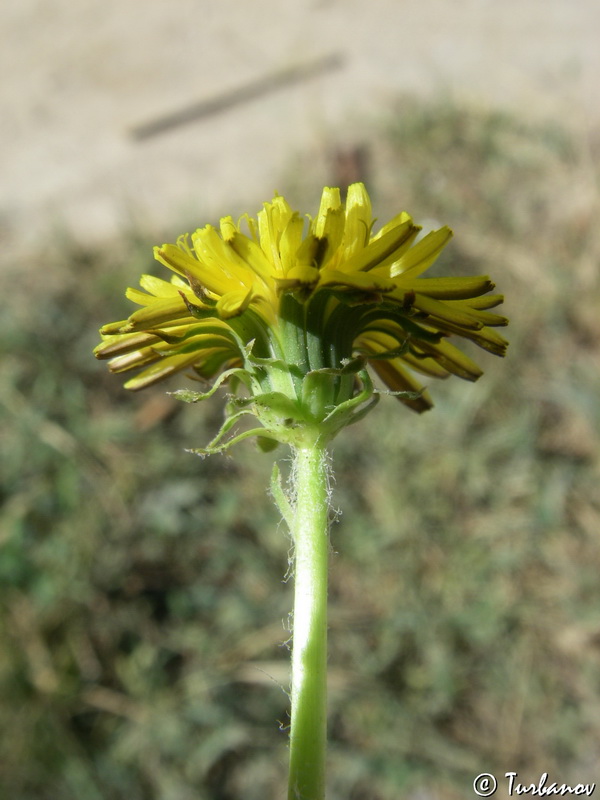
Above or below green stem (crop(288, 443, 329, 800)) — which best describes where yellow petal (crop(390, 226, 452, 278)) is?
above

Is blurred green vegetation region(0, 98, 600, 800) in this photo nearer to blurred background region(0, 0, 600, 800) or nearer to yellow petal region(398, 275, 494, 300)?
blurred background region(0, 0, 600, 800)

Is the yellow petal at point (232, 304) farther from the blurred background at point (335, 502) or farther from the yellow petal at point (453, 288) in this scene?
the blurred background at point (335, 502)

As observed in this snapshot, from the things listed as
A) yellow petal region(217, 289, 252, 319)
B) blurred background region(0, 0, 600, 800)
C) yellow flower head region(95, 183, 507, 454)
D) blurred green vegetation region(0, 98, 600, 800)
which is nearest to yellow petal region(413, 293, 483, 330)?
yellow flower head region(95, 183, 507, 454)

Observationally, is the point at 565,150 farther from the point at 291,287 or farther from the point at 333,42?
the point at 291,287

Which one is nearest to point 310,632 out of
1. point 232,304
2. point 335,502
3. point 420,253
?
point 232,304

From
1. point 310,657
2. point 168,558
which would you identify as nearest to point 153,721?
point 168,558

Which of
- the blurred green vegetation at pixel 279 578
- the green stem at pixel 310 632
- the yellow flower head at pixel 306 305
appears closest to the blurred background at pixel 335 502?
the blurred green vegetation at pixel 279 578

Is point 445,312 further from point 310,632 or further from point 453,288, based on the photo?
point 310,632
